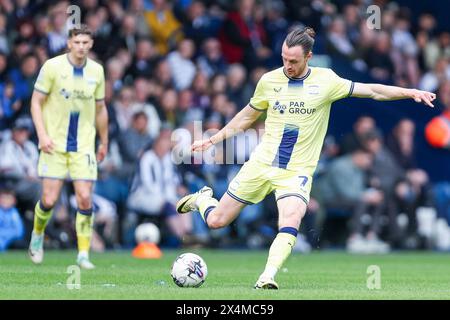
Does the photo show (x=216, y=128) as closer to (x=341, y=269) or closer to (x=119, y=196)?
(x=119, y=196)

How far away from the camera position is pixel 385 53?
23.5m

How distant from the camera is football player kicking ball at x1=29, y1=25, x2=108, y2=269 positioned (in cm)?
1430

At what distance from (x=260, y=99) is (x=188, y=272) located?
75.2 inches

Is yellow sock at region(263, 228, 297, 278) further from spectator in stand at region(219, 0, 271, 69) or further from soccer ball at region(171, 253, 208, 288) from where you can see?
spectator in stand at region(219, 0, 271, 69)

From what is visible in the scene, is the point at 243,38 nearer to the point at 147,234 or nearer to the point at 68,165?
the point at 147,234

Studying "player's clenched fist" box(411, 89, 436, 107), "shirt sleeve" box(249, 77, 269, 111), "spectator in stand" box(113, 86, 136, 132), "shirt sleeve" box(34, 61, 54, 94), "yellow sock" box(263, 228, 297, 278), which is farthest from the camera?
"spectator in stand" box(113, 86, 136, 132)

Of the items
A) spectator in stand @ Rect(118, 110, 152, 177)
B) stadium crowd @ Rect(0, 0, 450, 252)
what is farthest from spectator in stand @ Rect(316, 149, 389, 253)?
spectator in stand @ Rect(118, 110, 152, 177)

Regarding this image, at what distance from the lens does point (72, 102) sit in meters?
14.4

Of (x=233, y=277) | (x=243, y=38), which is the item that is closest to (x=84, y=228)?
(x=233, y=277)

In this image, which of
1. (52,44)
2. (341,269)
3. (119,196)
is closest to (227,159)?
(119,196)

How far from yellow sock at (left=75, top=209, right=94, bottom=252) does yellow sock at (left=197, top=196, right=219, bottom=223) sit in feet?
8.02

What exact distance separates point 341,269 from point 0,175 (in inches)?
242

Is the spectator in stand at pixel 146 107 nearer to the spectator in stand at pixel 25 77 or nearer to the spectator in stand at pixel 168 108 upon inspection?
the spectator in stand at pixel 168 108

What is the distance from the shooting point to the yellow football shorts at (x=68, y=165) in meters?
14.4
